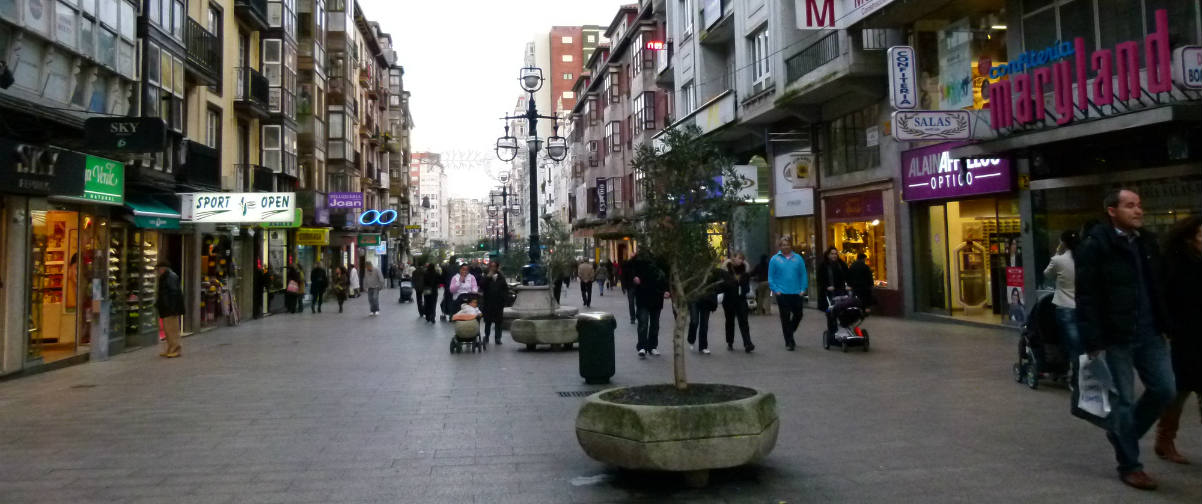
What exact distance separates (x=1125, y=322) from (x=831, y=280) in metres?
9.03

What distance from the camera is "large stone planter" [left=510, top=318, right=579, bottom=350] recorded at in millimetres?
13977

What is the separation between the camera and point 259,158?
2548 cm

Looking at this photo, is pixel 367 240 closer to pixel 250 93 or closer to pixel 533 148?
pixel 250 93

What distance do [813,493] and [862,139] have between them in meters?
17.9

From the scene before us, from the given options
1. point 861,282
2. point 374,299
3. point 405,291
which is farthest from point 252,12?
point 861,282

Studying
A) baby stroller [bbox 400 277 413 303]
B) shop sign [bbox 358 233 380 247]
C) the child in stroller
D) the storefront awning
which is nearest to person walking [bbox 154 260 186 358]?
the child in stroller

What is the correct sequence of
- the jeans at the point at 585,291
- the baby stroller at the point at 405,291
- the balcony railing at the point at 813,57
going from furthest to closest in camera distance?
the baby stroller at the point at 405,291, the jeans at the point at 585,291, the balcony railing at the point at 813,57

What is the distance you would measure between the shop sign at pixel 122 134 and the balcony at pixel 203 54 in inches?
245

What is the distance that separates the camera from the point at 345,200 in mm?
29984

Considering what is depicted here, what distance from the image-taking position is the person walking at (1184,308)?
5.30 meters

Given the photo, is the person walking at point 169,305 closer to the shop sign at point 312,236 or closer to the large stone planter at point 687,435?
the large stone planter at point 687,435

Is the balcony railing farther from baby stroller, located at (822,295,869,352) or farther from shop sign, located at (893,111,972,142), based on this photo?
baby stroller, located at (822,295,869,352)

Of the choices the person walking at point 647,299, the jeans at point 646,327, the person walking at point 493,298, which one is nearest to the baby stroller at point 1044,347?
the person walking at point 647,299

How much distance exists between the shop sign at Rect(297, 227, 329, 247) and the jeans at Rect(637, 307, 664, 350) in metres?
23.2
